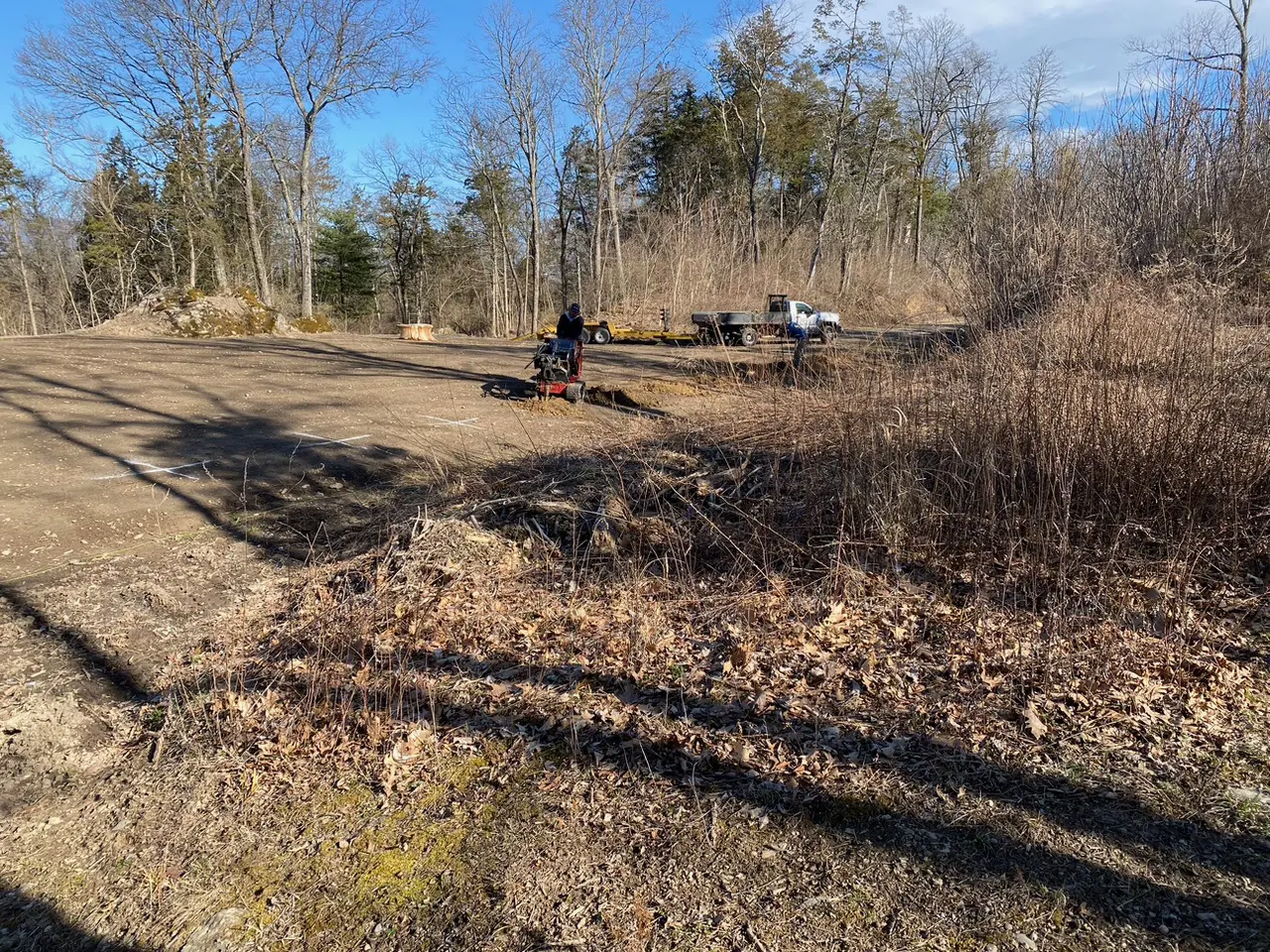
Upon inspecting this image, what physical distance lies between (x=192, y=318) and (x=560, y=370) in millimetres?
13745

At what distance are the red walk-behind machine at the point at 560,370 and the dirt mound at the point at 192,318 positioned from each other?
12928 millimetres

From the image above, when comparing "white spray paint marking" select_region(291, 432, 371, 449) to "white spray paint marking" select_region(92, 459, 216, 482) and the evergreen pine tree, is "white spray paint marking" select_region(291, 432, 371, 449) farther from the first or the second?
the evergreen pine tree

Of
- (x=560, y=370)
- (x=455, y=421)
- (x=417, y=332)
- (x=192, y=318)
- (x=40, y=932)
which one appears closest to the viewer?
(x=40, y=932)

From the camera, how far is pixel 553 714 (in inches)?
154

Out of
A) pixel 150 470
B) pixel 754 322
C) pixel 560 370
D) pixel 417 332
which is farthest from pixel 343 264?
pixel 150 470

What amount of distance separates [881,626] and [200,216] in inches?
1604

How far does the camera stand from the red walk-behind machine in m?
13.1

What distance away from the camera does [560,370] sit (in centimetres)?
1312

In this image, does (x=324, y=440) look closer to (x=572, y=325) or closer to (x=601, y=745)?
(x=572, y=325)

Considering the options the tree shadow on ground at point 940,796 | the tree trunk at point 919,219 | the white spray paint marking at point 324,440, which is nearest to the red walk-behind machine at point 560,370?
the white spray paint marking at point 324,440

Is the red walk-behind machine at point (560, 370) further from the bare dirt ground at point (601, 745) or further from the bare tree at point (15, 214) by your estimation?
the bare tree at point (15, 214)

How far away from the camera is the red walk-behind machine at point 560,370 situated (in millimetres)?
13117

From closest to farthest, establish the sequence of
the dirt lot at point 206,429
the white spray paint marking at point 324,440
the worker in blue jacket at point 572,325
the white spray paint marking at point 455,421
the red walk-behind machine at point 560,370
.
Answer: the dirt lot at point 206,429 → the white spray paint marking at point 324,440 → the white spray paint marking at point 455,421 → the worker in blue jacket at point 572,325 → the red walk-behind machine at point 560,370

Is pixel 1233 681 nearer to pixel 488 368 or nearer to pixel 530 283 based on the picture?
pixel 488 368
